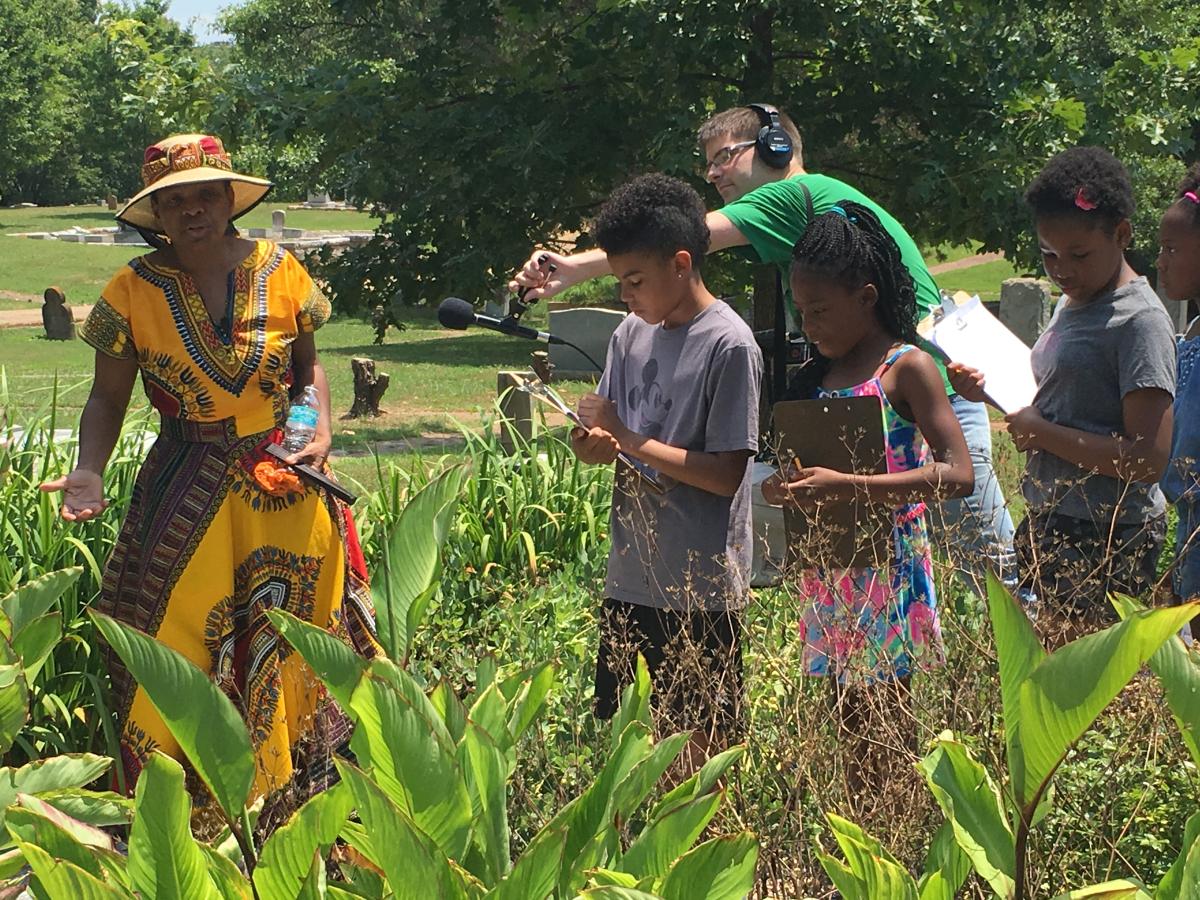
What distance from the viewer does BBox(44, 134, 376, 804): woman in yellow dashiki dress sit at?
3.58 metres

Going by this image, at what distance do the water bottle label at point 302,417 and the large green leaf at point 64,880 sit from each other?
2190mm

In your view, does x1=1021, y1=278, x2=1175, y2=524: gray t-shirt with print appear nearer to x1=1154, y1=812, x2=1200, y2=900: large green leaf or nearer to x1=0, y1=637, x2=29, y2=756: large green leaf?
x1=1154, y1=812, x2=1200, y2=900: large green leaf

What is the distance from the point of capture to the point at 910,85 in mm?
8867

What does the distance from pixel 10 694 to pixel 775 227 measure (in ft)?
7.33

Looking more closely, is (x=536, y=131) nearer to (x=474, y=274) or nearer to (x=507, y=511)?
(x=474, y=274)

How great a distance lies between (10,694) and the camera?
2.25 m

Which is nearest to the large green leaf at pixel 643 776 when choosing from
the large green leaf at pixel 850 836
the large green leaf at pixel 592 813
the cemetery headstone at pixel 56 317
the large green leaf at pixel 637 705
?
the large green leaf at pixel 592 813

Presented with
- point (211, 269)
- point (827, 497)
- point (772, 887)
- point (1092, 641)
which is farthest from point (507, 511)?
point (1092, 641)

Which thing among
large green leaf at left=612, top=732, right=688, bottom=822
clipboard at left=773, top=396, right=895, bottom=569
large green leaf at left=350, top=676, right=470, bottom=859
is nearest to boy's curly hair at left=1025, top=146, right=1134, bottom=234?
clipboard at left=773, top=396, right=895, bottom=569

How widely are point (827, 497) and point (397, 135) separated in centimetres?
698

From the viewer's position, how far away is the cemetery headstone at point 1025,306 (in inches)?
623

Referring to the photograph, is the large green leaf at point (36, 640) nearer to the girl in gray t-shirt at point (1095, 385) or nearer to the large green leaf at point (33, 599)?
the large green leaf at point (33, 599)

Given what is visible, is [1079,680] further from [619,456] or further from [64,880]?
[619,456]

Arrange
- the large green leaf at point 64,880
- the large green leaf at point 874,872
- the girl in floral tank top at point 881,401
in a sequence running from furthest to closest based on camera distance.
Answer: the girl in floral tank top at point 881,401
the large green leaf at point 874,872
the large green leaf at point 64,880
